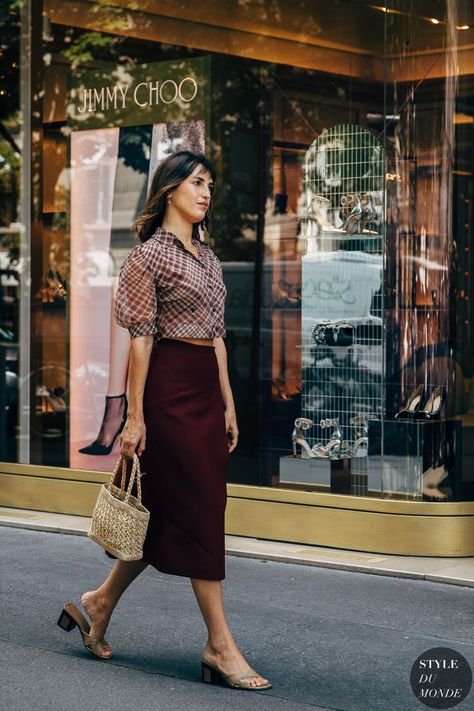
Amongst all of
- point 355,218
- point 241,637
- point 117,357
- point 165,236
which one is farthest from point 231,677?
point 117,357

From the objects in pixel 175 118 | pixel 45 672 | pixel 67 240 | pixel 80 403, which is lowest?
pixel 45 672

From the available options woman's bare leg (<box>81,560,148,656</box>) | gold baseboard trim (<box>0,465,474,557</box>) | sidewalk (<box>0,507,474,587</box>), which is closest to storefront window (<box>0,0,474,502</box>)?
gold baseboard trim (<box>0,465,474,557</box>)

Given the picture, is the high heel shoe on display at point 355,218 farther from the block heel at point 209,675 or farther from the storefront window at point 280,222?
the block heel at point 209,675

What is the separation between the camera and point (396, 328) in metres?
8.02

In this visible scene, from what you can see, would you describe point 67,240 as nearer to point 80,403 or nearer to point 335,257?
point 80,403

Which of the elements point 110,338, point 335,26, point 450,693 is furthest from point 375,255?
point 450,693

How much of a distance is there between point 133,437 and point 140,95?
477 centimetres

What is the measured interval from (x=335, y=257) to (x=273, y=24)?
1683mm

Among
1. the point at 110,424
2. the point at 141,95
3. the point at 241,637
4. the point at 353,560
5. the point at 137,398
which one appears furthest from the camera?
the point at 110,424

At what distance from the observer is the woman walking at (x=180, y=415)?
509cm

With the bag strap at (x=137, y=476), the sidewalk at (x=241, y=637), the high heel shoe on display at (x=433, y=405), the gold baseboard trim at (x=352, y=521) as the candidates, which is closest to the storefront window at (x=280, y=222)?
the high heel shoe on display at (x=433, y=405)

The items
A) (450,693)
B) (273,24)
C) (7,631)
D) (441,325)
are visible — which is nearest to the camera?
(450,693)

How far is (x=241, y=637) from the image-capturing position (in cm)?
582

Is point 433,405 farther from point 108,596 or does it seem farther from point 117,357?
point 108,596
